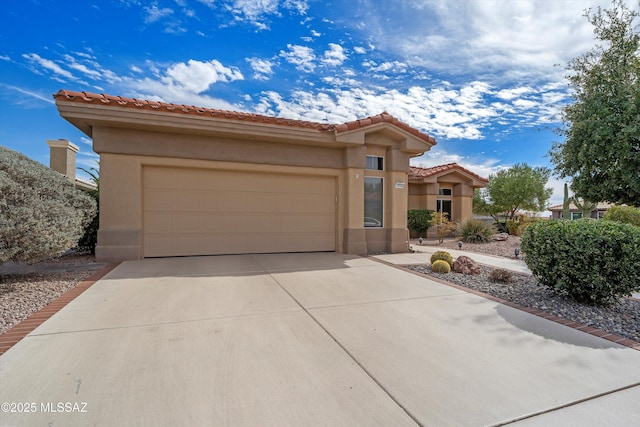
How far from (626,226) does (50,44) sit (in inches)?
524

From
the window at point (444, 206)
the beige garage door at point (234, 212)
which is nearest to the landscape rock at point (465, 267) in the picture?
the beige garage door at point (234, 212)

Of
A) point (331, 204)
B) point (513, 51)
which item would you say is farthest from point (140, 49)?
point (513, 51)

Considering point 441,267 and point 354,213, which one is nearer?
point 441,267

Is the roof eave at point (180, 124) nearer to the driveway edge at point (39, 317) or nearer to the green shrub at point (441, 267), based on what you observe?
the driveway edge at point (39, 317)

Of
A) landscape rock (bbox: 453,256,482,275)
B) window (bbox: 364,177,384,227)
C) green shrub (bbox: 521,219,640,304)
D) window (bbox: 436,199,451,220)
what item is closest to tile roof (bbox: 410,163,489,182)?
window (bbox: 436,199,451,220)

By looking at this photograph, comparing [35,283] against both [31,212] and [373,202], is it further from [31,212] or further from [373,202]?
[373,202]

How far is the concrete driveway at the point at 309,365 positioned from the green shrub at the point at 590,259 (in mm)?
1141

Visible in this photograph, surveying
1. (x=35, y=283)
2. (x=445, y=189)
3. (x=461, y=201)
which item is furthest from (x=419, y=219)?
(x=35, y=283)

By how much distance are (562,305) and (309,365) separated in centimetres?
425

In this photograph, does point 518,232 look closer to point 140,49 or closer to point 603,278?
point 603,278

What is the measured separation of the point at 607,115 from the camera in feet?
24.6

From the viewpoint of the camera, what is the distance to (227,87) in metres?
10.8

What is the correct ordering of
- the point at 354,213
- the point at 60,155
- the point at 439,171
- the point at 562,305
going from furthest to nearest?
the point at 439,171
the point at 60,155
the point at 354,213
the point at 562,305

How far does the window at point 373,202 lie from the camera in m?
10.2
